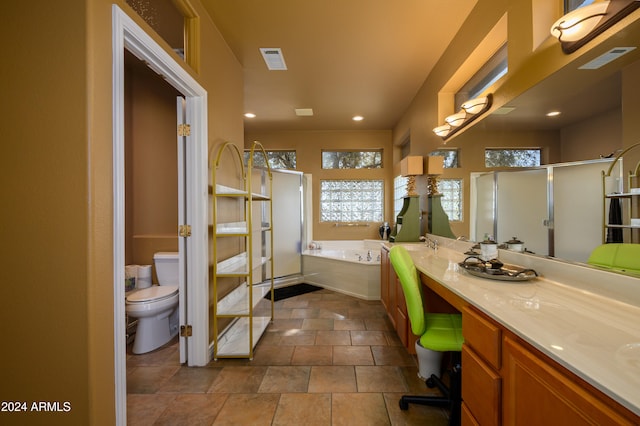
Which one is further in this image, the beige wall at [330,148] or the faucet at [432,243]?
the beige wall at [330,148]

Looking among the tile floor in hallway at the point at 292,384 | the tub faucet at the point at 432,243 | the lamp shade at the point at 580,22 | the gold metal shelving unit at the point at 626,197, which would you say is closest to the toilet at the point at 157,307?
the tile floor in hallway at the point at 292,384

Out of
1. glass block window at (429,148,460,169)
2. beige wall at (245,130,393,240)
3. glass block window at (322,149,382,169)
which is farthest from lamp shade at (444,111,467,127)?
glass block window at (322,149,382,169)

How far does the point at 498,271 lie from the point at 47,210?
2.19 meters

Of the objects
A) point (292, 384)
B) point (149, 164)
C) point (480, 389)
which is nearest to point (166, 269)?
point (149, 164)

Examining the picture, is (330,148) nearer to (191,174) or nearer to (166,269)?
(191,174)

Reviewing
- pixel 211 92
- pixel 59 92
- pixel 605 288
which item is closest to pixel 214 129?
pixel 211 92

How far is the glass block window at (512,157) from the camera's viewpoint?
1521mm

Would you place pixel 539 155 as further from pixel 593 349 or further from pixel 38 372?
pixel 38 372

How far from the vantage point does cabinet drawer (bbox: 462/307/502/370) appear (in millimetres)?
992

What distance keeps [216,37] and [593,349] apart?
9.88ft

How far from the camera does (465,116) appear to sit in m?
2.23

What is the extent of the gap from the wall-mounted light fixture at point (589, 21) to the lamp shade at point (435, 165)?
152 centimetres

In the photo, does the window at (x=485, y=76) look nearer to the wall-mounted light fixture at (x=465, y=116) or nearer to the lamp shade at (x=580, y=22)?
the wall-mounted light fixture at (x=465, y=116)

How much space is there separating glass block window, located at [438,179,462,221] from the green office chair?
1.12m
